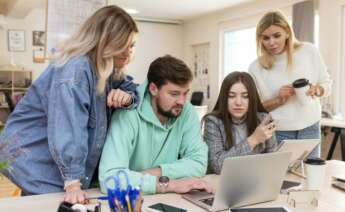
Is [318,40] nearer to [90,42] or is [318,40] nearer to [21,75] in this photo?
[90,42]

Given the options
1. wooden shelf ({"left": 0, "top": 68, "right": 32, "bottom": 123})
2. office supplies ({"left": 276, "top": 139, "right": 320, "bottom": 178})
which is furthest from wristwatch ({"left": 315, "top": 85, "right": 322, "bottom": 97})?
wooden shelf ({"left": 0, "top": 68, "right": 32, "bottom": 123})

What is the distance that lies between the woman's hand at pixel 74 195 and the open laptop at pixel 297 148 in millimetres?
841

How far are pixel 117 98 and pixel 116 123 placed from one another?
129mm

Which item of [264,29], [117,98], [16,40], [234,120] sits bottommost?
[234,120]

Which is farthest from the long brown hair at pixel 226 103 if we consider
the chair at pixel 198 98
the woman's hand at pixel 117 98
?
the chair at pixel 198 98

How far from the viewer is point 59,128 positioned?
1.25 meters

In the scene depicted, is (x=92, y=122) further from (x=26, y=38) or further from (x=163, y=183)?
(x=26, y=38)

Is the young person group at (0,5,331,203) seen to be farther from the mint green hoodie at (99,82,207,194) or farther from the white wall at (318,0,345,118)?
the white wall at (318,0,345,118)

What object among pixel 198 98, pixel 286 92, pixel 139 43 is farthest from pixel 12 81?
pixel 286 92

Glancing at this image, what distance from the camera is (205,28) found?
7.33 metres

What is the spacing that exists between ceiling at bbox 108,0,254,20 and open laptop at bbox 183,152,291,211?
4.80 metres

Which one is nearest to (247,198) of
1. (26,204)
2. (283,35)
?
(26,204)

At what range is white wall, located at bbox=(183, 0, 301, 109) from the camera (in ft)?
19.1

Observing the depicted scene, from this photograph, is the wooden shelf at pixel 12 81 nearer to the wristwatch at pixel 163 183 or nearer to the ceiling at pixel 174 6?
the ceiling at pixel 174 6
